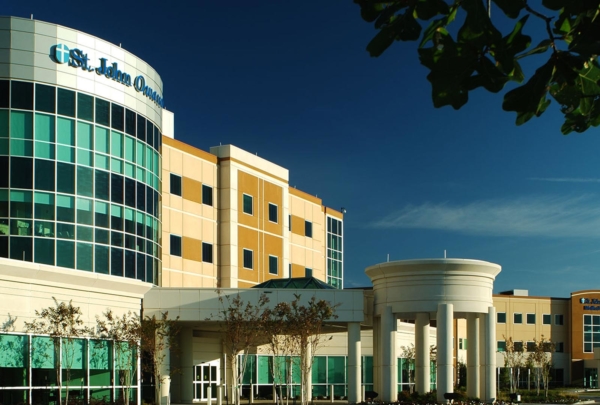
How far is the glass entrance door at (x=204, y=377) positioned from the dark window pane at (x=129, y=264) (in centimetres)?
1079

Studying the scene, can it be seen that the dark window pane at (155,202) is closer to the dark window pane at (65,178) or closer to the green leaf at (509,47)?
the dark window pane at (65,178)

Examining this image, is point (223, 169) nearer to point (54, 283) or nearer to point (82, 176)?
point (82, 176)

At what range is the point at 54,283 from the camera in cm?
3569

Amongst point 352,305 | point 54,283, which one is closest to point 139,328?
point 54,283

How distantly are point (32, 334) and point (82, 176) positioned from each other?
9.17m

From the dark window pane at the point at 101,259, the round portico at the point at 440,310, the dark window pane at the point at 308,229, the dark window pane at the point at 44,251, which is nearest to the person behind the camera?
the dark window pane at the point at 44,251

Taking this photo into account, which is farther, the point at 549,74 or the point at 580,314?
the point at 580,314

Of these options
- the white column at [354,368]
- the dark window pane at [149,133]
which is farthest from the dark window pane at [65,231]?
the white column at [354,368]

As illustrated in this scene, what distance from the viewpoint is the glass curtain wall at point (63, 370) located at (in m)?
33.4

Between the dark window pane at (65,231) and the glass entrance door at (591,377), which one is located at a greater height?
the dark window pane at (65,231)

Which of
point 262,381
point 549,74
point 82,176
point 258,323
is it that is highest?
point 82,176

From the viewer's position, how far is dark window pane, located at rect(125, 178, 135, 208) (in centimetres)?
4362

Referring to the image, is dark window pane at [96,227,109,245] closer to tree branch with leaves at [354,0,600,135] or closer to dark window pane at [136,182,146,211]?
dark window pane at [136,182,146,211]

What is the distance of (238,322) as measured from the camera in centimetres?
4131
